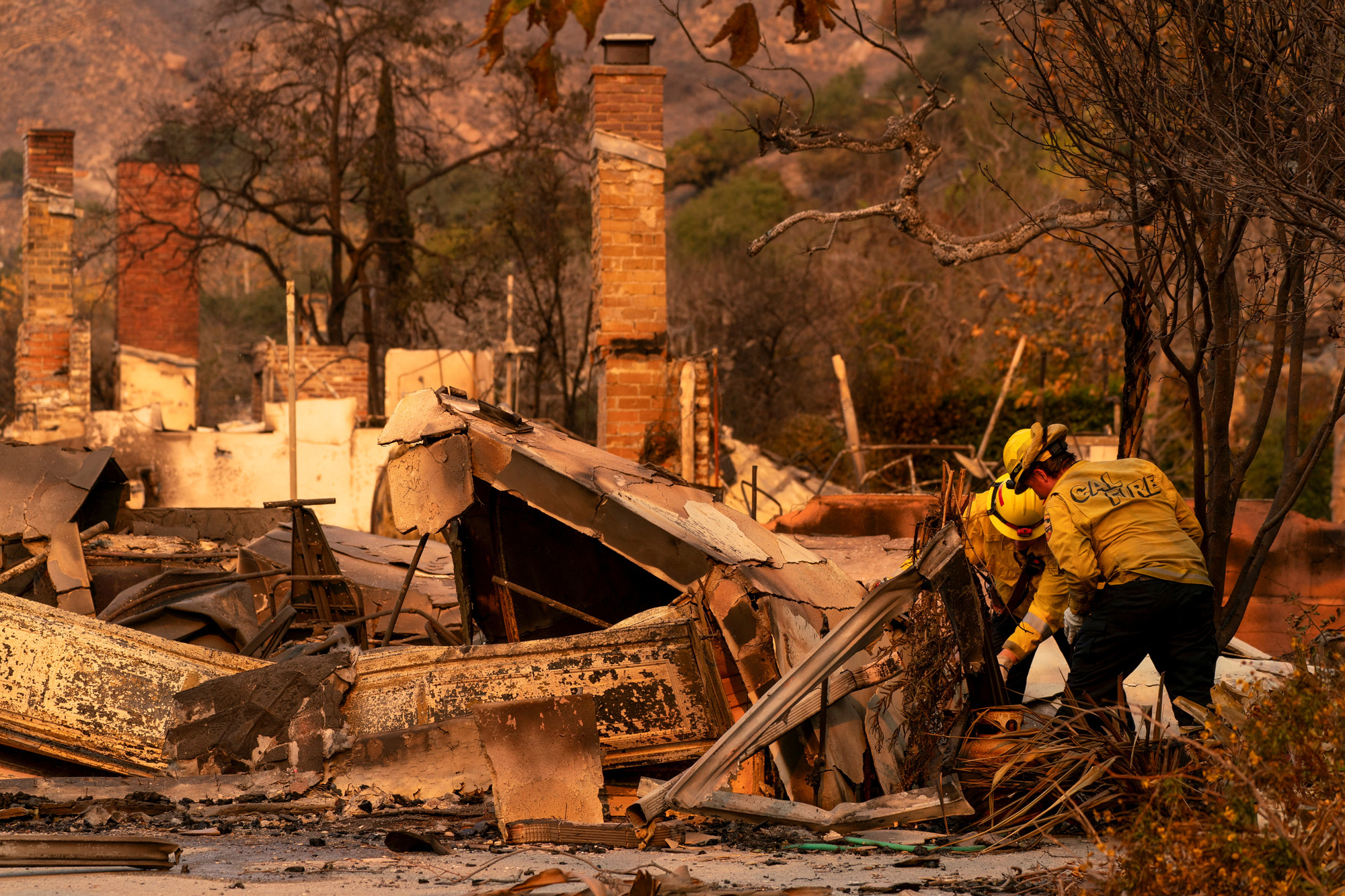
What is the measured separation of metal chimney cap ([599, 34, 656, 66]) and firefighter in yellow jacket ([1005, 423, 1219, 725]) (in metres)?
7.04

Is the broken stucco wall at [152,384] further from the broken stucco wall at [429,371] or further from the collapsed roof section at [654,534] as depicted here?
the collapsed roof section at [654,534]

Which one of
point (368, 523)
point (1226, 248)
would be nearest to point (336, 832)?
point (1226, 248)

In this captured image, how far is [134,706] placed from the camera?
5473mm

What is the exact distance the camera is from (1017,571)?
575 cm

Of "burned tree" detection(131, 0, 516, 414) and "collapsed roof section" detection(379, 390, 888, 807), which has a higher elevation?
"burned tree" detection(131, 0, 516, 414)

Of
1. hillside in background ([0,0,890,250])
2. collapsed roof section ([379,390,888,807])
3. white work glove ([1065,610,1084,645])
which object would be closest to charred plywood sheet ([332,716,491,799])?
collapsed roof section ([379,390,888,807])

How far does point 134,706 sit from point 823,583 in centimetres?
322

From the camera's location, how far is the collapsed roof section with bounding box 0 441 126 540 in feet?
28.9

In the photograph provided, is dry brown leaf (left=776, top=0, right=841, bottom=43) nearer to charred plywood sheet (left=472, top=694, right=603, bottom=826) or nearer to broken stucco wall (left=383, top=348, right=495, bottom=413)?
charred plywood sheet (left=472, top=694, right=603, bottom=826)

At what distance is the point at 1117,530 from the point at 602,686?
216 cm

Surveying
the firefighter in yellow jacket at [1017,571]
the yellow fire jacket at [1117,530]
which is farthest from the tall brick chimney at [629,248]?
the yellow fire jacket at [1117,530]

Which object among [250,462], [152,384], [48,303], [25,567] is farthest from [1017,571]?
[48,303]

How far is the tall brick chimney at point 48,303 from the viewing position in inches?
636

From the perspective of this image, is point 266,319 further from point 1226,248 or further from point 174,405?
point 1226,248
